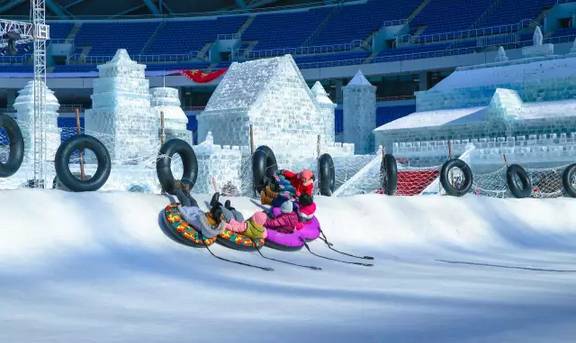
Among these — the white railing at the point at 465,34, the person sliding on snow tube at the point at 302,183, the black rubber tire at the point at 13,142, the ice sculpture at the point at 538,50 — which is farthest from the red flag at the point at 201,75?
the black rubber tire at the point at 13,142

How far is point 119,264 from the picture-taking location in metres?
12.7

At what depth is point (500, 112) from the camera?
127ft

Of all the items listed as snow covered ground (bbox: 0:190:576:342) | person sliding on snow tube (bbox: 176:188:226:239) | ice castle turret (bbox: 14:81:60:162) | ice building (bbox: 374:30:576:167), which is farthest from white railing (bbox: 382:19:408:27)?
person sliding on snow tube (bbox: 176:188:226:239)

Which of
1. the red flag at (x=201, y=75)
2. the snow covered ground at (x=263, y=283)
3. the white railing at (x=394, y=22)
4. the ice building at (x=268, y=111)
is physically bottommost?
the snow covered ground at (x=263, y=283)

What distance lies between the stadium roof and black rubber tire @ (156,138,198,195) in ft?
184

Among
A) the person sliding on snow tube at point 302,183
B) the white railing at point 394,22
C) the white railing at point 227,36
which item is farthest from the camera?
the white railing at point 227,36

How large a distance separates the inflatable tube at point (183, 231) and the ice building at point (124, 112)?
2115cm

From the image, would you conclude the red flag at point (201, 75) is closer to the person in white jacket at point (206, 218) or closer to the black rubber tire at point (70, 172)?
the black rubber tire at point (70, 172)

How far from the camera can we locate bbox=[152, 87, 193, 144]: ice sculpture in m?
37.5

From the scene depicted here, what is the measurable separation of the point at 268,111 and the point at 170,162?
17925 mm

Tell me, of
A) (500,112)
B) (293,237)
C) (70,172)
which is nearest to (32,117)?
(500,112)

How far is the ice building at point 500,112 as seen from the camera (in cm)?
3625

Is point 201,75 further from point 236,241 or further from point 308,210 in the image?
point 236,241

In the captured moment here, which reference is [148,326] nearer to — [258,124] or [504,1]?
[258,124]
